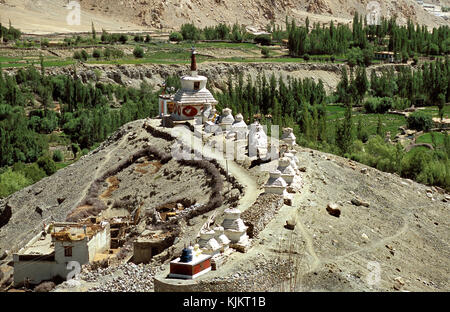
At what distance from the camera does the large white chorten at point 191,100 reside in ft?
179

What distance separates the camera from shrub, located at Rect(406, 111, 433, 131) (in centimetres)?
8600

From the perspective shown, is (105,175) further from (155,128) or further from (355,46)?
(355,46)

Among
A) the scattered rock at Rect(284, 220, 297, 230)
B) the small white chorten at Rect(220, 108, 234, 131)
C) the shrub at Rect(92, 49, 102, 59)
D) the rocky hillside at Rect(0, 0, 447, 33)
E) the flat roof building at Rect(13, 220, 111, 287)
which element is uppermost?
the rocky hillside at Rect(0, 0, 447, 33)

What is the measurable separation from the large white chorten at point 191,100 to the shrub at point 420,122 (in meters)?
39.9

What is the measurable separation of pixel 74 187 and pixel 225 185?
15.7 meters

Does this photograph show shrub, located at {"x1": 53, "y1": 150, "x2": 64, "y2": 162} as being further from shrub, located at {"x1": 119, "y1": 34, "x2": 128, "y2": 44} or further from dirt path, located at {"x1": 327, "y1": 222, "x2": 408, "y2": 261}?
shrub, located at {"x1": 119, "y1": 34, "x2": 128, "y2": 44}

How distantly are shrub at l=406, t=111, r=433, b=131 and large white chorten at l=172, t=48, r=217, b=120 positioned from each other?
39893 millimetres

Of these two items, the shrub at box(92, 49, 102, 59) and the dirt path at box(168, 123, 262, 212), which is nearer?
the dirt path at box(168, 123, 262, 212)

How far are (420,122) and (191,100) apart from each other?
42.3 meters

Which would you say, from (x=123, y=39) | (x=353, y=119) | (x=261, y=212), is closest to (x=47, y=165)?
(x=261, y=212)

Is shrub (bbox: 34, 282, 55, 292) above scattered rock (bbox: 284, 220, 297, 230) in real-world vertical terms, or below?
below

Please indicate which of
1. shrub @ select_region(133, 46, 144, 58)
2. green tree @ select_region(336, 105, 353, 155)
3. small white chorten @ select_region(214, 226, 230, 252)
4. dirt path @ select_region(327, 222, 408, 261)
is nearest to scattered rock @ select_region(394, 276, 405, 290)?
dirt path @ select_region(327, 222, 408, 261)

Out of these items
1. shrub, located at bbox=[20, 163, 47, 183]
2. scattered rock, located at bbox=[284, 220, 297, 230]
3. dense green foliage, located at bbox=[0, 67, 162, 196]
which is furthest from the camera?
dense green foliage, located at bbox=[0, 67, 162, 196]

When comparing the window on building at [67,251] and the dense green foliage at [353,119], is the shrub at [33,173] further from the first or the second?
the window on building at [67,251]
